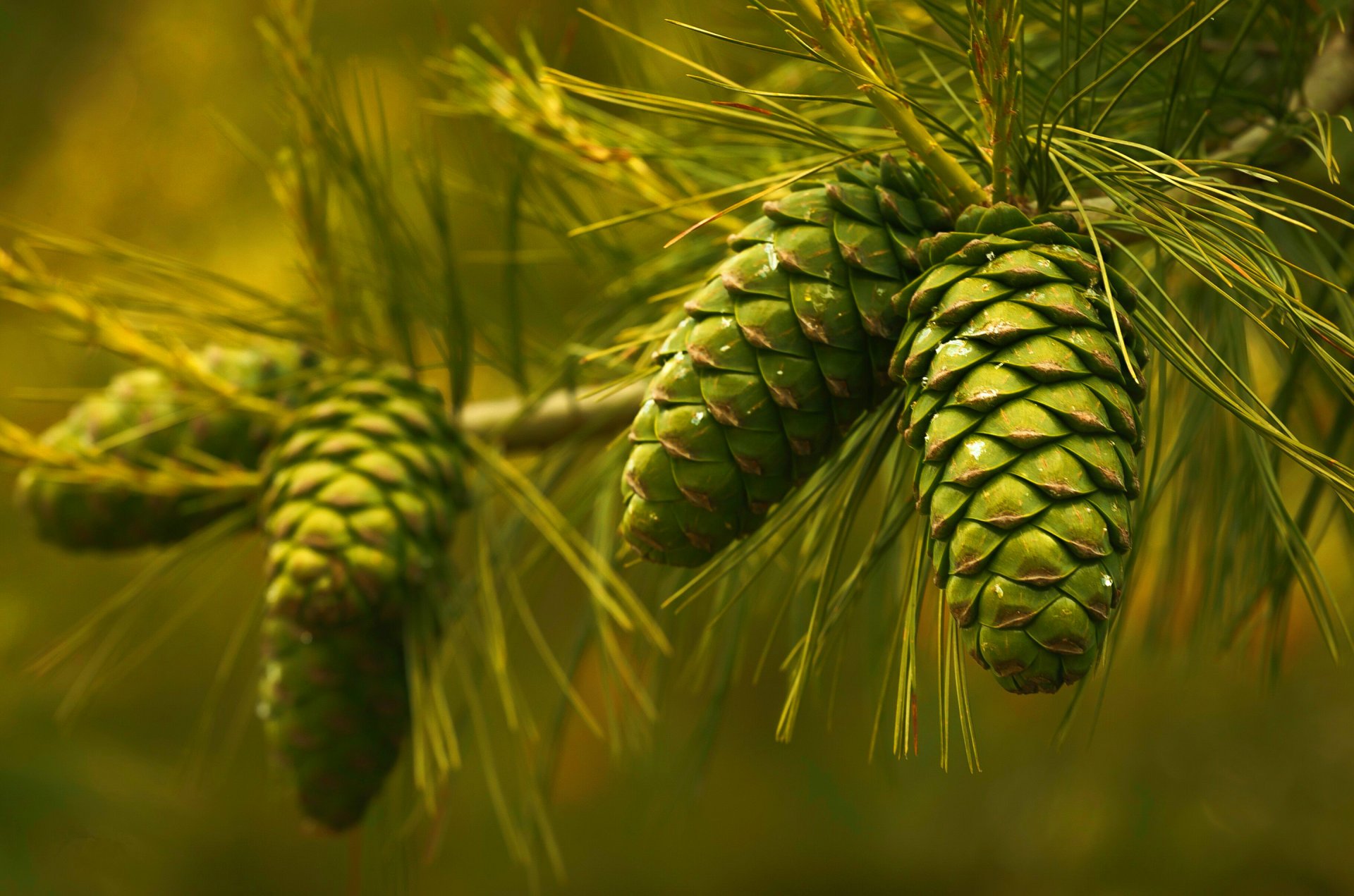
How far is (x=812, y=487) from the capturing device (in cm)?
43

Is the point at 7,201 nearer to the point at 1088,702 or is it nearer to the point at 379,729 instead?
the point at 379,729

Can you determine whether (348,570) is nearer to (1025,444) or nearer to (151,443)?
(151,443)

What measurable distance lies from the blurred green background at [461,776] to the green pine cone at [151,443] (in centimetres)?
53

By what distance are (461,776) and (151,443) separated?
80cm

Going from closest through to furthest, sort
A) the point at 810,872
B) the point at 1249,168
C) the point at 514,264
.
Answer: the point at 1249,168
the point at 514,264
the point at 810,872

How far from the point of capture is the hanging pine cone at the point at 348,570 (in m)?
0.48

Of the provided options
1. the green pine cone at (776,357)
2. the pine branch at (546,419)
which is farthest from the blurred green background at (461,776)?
the green pine cone at (776,357)

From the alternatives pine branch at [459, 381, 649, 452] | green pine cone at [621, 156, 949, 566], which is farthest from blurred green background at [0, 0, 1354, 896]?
green pine cone at [621, 156, 949, 566]

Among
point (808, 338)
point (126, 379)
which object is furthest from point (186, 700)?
point (808, 338)

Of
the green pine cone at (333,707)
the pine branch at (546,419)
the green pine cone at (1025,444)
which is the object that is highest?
the pine branch at (546,419)

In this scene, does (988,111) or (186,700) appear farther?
(186,700)

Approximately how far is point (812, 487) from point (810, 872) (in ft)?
3.63

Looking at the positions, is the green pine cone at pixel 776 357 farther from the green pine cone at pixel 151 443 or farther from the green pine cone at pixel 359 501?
the green pine cone at pixel 151 443

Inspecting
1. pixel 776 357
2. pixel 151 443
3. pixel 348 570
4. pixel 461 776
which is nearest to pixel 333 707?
pixel 348 570
